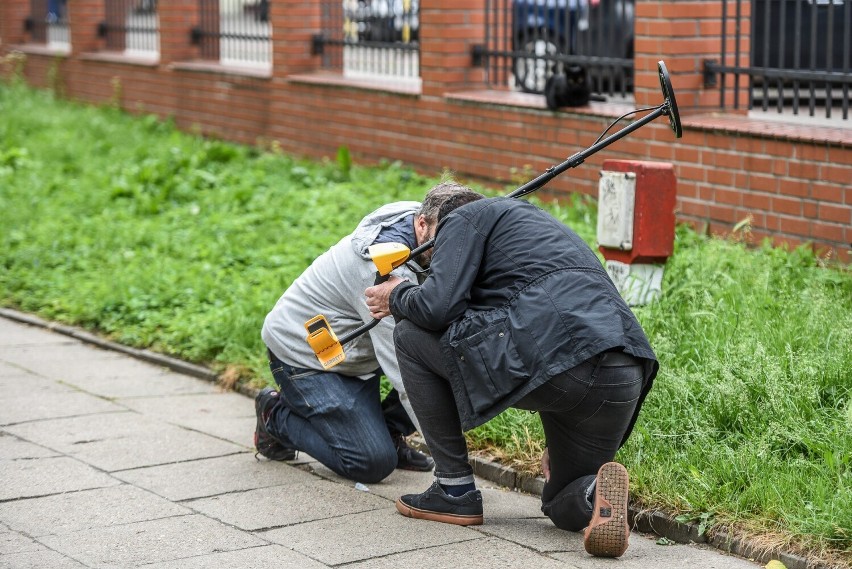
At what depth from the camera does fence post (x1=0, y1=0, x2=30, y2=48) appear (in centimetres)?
1905

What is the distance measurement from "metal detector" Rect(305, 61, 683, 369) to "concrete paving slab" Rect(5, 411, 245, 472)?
957 millimetres

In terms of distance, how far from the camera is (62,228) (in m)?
9.72

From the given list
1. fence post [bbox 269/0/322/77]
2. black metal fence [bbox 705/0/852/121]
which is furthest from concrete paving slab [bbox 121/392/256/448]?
fence post [bbox 269/0/322/77]

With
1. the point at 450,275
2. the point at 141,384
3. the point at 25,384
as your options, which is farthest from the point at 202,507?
the point at 25,384

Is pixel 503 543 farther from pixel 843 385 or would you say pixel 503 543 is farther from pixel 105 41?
pixel 105 41

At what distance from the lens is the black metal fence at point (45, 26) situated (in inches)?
739

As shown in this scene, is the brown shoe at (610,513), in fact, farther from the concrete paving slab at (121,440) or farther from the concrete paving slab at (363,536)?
the concrete paving slab at (121,440)

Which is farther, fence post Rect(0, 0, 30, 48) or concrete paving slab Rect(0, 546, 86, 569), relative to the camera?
fence post Rect(0, 0, 30, 48)

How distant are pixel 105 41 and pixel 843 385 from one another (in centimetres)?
1372

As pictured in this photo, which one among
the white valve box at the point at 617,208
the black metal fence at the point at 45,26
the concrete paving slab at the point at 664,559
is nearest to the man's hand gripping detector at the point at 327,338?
the concrete paving slab at the point at 664,559

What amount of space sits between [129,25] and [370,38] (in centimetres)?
583

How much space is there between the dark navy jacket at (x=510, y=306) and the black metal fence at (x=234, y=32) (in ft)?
29.8

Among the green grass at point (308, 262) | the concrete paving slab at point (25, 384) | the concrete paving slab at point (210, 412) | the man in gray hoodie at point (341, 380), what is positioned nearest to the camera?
the green grass at point (308, 262)

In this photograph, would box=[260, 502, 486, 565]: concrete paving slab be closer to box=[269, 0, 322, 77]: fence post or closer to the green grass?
the green grass
